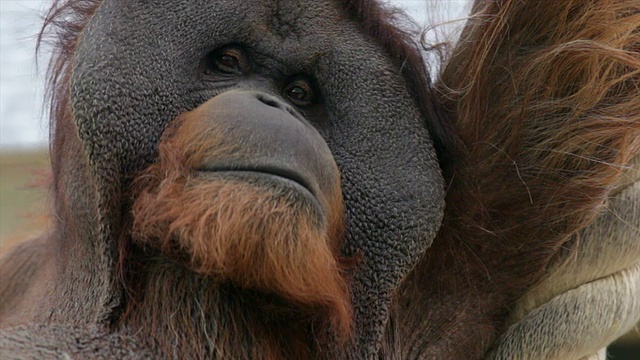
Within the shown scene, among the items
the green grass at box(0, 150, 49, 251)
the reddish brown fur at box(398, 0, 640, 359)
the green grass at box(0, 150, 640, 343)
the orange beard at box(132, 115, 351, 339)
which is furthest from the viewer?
the green grass at box(0, 150, 49, 251)

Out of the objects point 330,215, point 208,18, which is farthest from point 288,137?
point 208,18

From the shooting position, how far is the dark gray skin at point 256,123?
158 centimetres

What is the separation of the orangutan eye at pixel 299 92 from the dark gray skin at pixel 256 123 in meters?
0.02

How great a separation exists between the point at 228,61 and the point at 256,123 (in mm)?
230

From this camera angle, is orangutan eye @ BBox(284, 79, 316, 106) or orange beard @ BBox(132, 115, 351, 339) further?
orangutan eye @ BBox(284, 79, 316, 106)

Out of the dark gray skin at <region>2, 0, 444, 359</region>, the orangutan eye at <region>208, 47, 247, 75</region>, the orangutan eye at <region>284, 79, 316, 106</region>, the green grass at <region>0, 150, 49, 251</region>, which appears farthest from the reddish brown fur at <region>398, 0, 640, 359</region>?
the green grass at <region>0, 150, 49, 251</region>

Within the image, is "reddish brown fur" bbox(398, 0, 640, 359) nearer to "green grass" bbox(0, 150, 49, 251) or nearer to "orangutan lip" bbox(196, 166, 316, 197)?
"orangutan lip" bbox(196, 166, 316, 197)

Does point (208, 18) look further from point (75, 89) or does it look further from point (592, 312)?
point (592, 312)

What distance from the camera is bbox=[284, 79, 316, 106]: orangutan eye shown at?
1.74m

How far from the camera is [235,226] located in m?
1.49

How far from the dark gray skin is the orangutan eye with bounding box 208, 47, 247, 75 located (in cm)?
1

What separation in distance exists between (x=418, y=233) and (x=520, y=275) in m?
0.35

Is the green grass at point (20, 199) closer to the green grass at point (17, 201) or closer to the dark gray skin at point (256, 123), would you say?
the green grass at point (17, 201)

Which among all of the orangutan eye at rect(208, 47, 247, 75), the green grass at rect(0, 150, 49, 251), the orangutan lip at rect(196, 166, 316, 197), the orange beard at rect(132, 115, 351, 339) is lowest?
the green grass at rect(0, 150, 49, 251)
